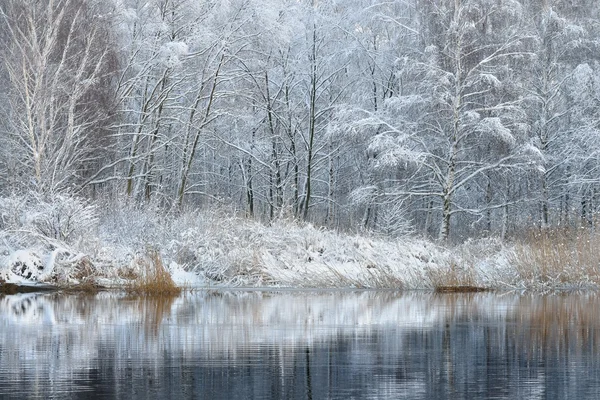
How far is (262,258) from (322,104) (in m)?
18.0

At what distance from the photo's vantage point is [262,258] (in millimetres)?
26297

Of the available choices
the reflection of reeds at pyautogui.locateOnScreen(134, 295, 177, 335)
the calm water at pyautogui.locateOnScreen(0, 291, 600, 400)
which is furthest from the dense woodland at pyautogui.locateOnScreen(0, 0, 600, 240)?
the calm water at pyautogui.locateOnScreen(0, 291, 600, 400)

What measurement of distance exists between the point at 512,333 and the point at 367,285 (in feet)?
35.4

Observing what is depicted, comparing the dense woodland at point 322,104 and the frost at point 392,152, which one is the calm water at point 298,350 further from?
the frost at point 392,152

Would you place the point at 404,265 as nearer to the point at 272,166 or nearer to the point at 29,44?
the point at 29,44

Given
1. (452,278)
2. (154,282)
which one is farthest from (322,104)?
(154,282)

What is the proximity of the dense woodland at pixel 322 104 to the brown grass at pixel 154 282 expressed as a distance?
253 inches

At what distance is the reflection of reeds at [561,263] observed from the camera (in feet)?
82.1

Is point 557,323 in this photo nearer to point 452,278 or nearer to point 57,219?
point 452,278

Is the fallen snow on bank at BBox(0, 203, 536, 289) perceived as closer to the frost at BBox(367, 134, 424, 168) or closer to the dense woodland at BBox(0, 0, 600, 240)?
the dense woodland at BBox(0, 0, 600, 240)

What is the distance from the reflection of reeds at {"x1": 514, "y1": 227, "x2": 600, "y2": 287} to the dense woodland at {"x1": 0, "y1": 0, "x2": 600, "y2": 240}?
7221 millimetres

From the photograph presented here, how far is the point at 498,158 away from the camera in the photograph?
117 feet

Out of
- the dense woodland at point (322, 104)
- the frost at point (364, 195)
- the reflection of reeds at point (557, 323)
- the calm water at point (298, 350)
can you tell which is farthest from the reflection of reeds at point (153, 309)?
the frost at point (364, 195)

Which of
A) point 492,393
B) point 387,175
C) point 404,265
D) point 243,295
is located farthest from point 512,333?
point 387,175
